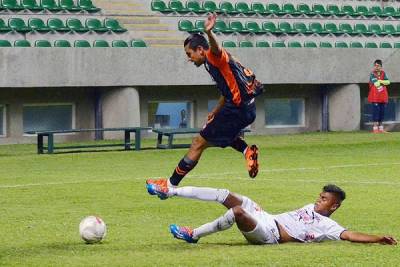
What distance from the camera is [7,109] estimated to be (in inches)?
A: 1221

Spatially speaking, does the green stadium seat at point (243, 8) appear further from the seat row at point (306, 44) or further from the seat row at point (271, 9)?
the seat row at point (306, 44)

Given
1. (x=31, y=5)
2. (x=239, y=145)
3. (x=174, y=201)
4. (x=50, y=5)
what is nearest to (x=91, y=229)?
(x=239, y=145)

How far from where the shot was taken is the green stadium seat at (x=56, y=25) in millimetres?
32094

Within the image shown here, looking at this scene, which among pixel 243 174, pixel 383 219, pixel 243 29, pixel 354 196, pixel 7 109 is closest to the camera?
pixel 383 219

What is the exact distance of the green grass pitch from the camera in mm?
10664

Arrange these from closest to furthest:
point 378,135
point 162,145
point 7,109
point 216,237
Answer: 1. point 216,237
2. point 162,145
3. point 7,109
4. point 378,135

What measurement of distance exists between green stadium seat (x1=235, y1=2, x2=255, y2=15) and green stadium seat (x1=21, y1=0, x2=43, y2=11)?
7.67 meters

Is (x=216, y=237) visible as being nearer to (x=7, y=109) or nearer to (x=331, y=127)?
(x=7, y=109)

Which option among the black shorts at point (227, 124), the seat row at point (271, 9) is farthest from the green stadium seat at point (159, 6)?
the black shorts at point (227, 124)

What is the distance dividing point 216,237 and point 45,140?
1950 centimetres

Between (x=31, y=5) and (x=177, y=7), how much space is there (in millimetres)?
5473

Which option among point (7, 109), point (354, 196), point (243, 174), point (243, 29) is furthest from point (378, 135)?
point (354, 196)

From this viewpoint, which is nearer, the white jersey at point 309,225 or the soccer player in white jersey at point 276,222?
the soccer player in white jersey at point 276,222

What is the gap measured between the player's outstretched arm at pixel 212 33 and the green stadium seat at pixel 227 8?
24629 millimetres
